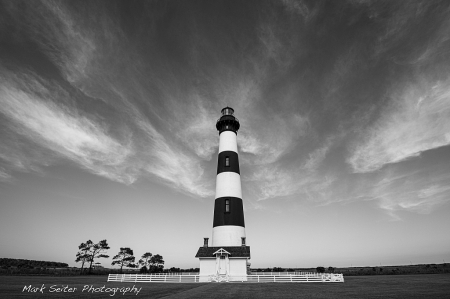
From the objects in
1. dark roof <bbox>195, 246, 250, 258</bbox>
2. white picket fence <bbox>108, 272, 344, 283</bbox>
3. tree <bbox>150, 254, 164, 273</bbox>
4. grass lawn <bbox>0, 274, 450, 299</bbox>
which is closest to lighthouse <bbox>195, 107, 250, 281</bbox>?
dark roof <bbox>195, 246, 250, 258</bbox>

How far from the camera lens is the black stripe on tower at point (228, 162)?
31.0 m

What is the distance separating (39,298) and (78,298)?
171 centimetres

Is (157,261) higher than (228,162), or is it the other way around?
(228,162)

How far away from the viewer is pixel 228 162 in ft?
103

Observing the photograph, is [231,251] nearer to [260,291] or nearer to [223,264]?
[223,264]

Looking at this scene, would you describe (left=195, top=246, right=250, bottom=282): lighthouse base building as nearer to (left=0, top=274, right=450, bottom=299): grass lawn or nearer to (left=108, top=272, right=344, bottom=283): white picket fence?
(left=108, top=272, right=344, bottom=283): white picket fence

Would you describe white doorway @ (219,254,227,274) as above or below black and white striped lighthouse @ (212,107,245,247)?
below

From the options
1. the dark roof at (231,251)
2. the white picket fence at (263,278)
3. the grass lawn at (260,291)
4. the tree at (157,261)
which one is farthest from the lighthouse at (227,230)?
the tree at (157,261)

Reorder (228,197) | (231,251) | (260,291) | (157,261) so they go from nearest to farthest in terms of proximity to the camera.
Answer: (260,291) → (231,251) → (228,197) → (157,261)

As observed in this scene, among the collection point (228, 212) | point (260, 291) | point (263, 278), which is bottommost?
point (260, 291)

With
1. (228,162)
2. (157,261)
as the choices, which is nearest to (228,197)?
(228,162)

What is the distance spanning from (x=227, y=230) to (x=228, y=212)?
1987mm

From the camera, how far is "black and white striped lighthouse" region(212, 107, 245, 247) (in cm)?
2764

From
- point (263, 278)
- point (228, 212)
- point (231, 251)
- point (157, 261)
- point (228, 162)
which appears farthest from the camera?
point (157, 261)
